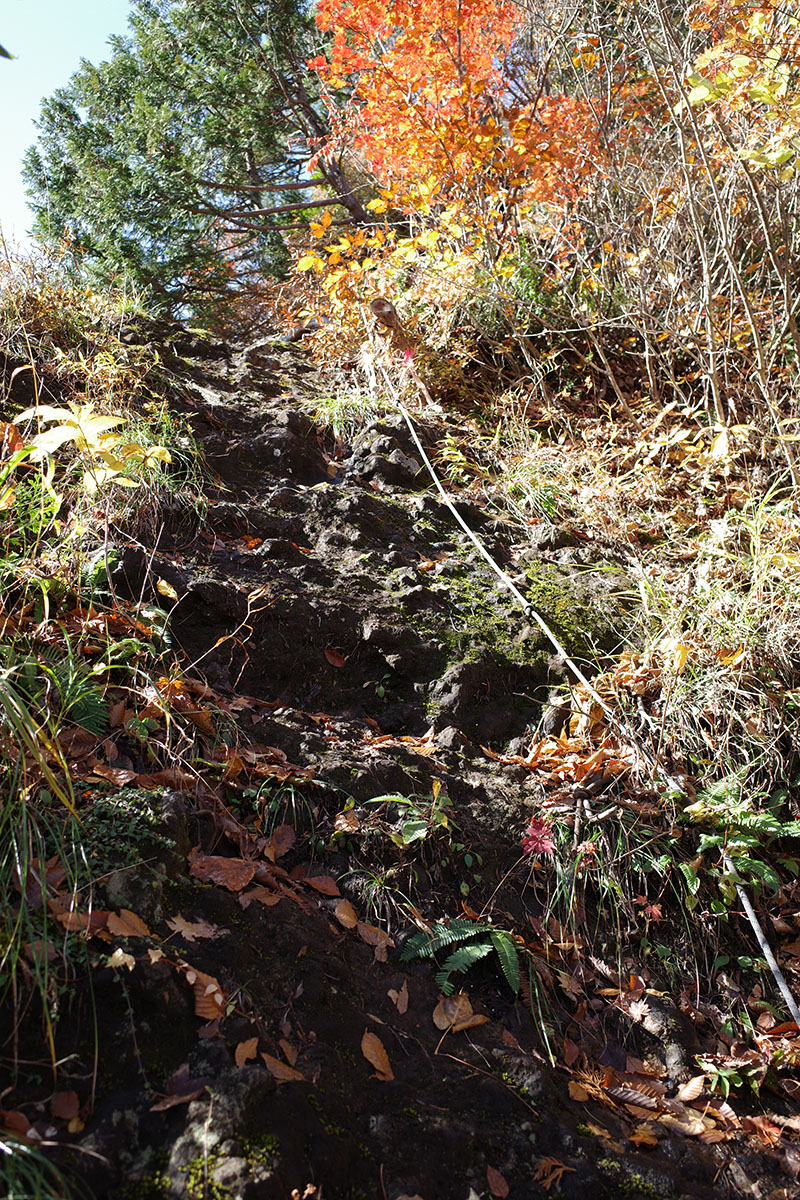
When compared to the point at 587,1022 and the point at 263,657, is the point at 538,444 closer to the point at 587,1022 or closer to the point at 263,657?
the point at 263,657

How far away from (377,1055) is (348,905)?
42cm

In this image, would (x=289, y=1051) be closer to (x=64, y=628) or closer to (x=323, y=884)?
(x=323, y=884)

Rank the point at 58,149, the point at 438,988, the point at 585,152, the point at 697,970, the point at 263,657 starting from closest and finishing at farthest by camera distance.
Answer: the point at 438,988 → the point at 697,970 → the point at 263,657 → the point at 585,152 → the point at 58,149

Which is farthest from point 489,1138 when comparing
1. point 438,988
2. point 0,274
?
point 0,274

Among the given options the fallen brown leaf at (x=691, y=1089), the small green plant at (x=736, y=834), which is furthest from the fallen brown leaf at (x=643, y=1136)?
the small green plant at (x=736, y=834)

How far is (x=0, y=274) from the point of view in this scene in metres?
3.97

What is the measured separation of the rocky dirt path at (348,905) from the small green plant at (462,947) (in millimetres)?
43

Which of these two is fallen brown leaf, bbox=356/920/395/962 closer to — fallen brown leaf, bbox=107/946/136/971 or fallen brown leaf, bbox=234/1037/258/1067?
fallen brown leaf, bbox=234/1037/258/1067

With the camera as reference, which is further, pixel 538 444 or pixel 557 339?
pixel 557 339

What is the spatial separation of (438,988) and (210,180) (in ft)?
22.2

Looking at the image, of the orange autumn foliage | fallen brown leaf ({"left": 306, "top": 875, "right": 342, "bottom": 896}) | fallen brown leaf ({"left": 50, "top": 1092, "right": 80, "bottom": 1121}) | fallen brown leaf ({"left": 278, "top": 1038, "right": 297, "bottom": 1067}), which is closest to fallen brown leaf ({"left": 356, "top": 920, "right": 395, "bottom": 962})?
fallen brown leaf ({"left": 306, "top": 875, "right": 342, "bottom": 896})

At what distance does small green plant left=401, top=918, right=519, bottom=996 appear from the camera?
6.42 feet

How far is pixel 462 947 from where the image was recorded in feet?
6.66

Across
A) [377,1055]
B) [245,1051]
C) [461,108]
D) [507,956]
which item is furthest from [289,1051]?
[461,108]
